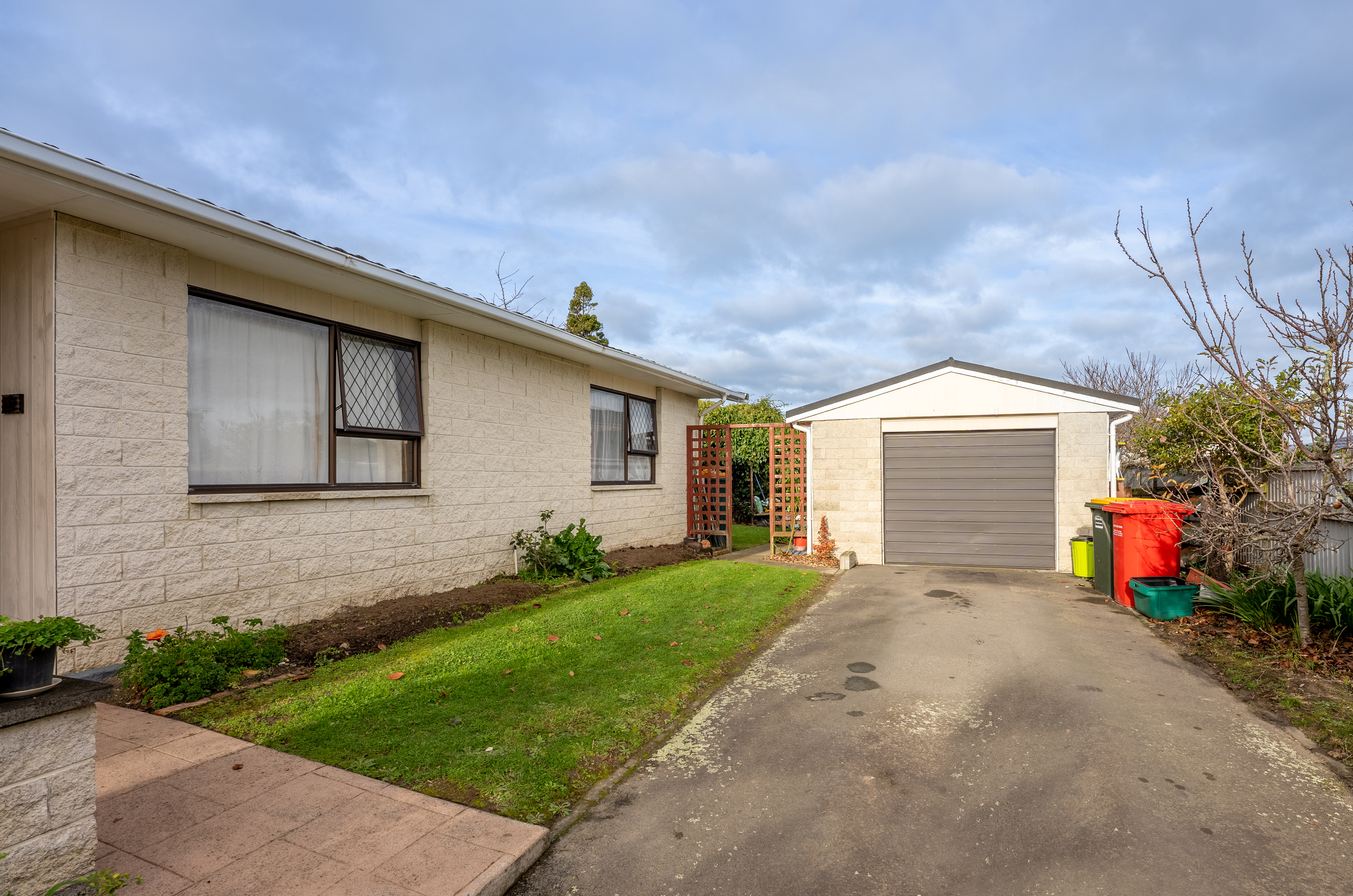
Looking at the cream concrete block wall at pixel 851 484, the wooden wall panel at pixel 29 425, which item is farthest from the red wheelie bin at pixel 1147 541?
the wooden wall panel at pixel 29 425

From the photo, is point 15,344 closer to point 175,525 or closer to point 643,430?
point 175,525

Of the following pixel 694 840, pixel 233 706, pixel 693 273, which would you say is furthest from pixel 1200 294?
pixel 693 273

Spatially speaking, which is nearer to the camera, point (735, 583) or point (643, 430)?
point (735, 583)

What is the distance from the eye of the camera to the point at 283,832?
2758 mm

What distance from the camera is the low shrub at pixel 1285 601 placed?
573 centimetres

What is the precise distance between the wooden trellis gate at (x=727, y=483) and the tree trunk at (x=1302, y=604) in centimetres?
679

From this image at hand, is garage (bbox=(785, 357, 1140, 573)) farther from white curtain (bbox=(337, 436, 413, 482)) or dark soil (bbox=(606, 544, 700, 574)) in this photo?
white curtain (bbox=(337, 436, 413, 482))

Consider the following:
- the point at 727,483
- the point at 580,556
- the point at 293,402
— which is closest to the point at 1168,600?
the point at 580,556

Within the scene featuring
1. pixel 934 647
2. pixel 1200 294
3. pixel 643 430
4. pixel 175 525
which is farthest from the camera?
pixel 643 430

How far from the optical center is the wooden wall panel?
451 cm

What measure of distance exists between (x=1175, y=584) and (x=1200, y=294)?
14.3 ft

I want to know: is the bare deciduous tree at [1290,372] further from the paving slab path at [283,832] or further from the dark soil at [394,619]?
the dark soil at [394,619]

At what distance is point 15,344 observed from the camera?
15.5 feet

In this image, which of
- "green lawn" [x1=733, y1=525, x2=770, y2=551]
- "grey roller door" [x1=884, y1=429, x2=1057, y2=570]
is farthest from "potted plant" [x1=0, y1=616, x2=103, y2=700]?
"green lawn" [x1=733, y1=525, x2=770, y2=551]
